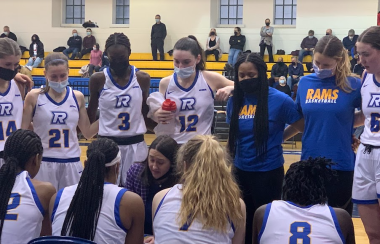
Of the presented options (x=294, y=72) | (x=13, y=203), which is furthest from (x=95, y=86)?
(x=294, y=72)

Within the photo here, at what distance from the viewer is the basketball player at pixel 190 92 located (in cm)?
392

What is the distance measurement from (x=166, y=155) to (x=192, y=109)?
2.26 ft

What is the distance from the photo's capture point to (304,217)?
2590 mm

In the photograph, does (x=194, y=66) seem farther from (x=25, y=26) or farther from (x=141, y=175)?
(x=25, y=26)

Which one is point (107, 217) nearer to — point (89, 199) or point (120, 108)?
point (89, 199)

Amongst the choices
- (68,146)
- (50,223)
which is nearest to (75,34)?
(68,146)

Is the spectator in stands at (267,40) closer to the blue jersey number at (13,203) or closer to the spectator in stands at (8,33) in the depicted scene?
the spectator in stands at (8,33)

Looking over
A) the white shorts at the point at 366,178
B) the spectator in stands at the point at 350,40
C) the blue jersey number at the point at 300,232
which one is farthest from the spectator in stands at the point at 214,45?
the blue jersey number at the point at 300,232

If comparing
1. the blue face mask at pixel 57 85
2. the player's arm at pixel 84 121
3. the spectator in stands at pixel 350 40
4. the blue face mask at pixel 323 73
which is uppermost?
the spectator in stands at pixel 350 40

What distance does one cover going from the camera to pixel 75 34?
1997 cm

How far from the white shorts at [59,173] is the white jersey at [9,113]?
0.35 metres

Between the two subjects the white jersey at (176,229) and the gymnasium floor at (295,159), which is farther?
the gymnasium floor at (295,159)

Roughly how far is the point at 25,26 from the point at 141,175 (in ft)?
62.9

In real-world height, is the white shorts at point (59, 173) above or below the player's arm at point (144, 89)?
below
